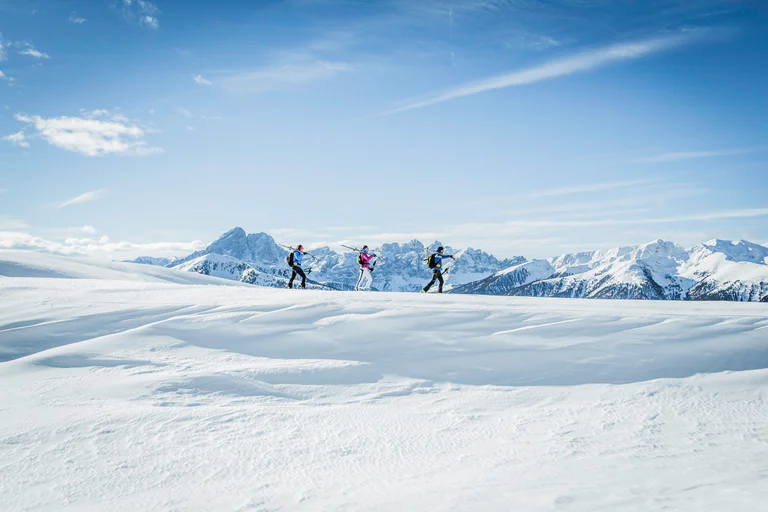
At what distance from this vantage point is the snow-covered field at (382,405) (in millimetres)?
4891

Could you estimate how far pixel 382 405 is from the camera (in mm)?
7695

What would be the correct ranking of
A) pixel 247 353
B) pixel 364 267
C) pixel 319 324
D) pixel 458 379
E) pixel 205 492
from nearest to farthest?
1. pixel 205 492
2. pixel 458 379
3. pixel 247 353
4. pixel 319 324
5. pixel 364 267

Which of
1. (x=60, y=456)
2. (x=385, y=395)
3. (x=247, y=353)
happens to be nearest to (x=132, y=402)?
(x=60, y=456)

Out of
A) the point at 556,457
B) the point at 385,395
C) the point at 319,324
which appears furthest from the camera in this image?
the point at 319,324

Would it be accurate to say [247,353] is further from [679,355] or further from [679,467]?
[679,355]

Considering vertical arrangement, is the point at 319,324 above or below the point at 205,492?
above

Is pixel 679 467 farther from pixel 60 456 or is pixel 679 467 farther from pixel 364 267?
pixel 364 267

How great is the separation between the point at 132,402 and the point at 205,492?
336 cm

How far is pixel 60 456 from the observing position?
19.0ft

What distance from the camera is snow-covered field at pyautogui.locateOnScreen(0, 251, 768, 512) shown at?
489cm

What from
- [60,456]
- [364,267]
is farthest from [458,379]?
[364,267]

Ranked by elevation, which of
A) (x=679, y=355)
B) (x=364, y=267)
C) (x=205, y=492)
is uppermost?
(x=364, y=267)

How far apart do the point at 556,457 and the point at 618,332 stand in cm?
559

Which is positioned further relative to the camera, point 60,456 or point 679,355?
point 679,355
